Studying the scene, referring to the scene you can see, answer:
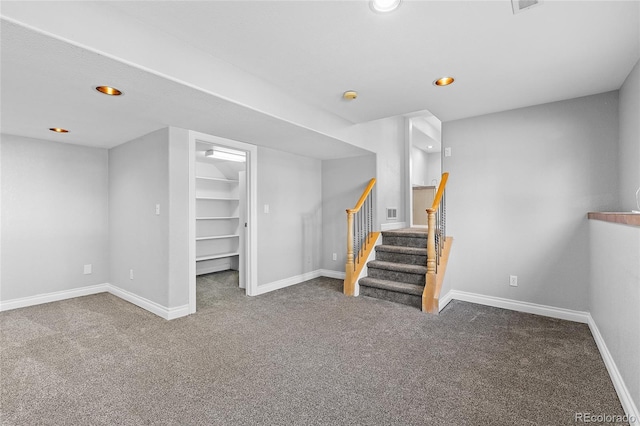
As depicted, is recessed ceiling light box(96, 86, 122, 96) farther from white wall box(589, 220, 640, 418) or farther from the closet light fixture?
white wall box(589, 220, 640, 418)

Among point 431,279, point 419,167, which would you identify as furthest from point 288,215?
point 419,167

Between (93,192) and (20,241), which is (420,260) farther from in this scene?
(20,241)

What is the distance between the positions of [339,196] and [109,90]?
11.4 feet

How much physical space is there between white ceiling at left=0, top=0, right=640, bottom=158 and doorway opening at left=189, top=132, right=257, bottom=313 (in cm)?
137

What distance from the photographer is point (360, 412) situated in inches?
68.3

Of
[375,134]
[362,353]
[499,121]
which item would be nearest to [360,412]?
[362,353]

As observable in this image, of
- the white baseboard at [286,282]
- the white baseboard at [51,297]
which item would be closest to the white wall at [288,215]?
the white baseboard at [286,282]

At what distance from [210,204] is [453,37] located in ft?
15.8

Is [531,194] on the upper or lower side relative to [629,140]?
lower

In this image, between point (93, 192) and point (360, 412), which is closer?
point (360, 412)

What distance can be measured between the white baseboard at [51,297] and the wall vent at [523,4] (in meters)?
5.39

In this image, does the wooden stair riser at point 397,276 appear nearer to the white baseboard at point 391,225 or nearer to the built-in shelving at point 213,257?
the white baseboard at point 391,225

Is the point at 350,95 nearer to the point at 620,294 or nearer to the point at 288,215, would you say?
the point at 288,215

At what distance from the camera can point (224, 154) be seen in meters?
5.08
